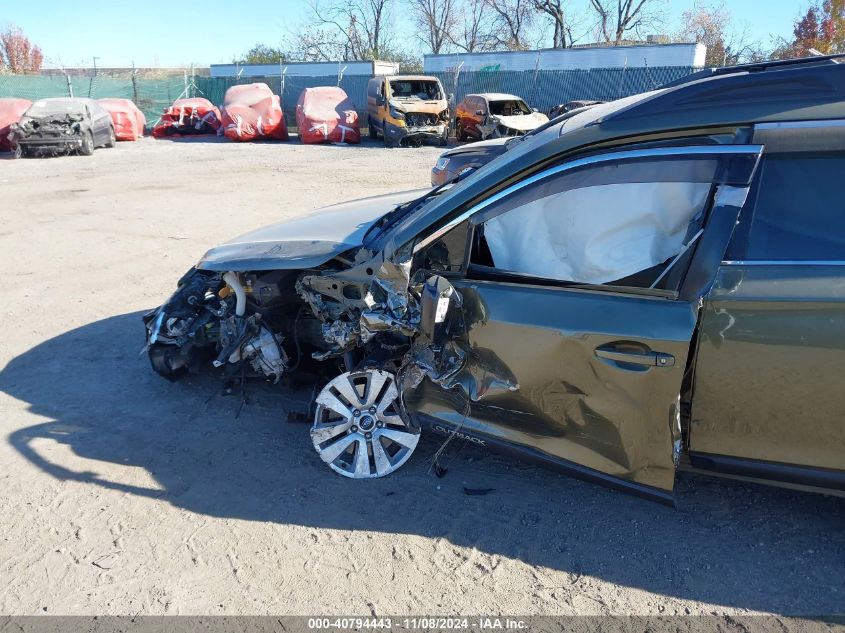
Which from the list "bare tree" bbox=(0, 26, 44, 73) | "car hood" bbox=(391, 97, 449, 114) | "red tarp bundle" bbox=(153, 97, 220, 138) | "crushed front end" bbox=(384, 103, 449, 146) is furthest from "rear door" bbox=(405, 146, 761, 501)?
"bare tree" bbox=(0, 26, 44, 73)

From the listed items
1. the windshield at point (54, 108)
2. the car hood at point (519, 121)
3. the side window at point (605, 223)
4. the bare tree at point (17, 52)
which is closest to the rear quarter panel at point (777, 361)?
the side window at point (605, 223)

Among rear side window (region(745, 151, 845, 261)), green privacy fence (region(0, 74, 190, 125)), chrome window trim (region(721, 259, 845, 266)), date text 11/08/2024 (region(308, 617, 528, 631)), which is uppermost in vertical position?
green privacy fence (region(0, 74, 190, 125))

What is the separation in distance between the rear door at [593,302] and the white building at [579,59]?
81.7ft

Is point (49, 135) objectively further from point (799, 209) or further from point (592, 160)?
point (799, 209)

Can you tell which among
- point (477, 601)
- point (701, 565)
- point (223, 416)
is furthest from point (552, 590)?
point (223, 416)

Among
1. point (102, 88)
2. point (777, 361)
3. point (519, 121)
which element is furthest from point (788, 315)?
point (102, 88)

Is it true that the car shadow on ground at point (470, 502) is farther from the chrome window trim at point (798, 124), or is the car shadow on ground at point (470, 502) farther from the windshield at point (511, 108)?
the windshield at point (511, 108)

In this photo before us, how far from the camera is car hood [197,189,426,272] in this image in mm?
3463

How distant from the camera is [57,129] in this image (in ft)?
57.1

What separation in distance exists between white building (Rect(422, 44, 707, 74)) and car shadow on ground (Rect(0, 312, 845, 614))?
2499cm

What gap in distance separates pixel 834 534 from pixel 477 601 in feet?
5.44

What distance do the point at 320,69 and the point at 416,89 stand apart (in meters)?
10.8

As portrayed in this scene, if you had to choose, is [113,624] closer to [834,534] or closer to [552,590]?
[552,590]

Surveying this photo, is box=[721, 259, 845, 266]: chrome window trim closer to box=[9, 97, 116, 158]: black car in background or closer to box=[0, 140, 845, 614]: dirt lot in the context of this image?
box=[0, 140, 845, 614]: dirt lot
